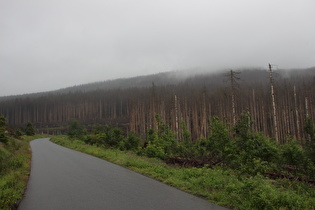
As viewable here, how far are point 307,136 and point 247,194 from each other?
4346 mm

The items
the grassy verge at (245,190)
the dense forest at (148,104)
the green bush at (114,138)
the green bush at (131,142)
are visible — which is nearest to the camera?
the grassy verge at (245,190)

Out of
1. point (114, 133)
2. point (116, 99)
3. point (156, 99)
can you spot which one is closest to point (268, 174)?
point (114, 133)

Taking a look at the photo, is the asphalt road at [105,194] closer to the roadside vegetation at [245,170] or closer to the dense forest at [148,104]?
the roadside vegetation at [245,170]

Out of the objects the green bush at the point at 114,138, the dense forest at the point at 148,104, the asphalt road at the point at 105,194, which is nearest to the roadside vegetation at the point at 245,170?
the asphalt road at the point at 105,194

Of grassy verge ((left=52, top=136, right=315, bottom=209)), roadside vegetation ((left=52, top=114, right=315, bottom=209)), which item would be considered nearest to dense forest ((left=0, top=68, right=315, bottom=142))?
roadside vegetation ((left=52, top=114, right=315, bottom=209))

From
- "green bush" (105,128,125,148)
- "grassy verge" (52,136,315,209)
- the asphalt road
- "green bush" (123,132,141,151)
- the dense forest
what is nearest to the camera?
"grassy verge" (52,136,315,209)

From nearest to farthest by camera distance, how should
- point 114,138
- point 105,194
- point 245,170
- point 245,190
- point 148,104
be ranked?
point 245,190 < point 105,194 < point 245,170 < point 114,138 < point 148,104

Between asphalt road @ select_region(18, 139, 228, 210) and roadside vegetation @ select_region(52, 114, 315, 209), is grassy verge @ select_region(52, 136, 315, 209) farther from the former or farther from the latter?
asphalt road @ select_region(18, 139, 228, 210)

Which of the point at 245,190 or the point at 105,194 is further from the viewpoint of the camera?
the point at 105,194

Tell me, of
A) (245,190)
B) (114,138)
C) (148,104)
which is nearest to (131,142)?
(114,138)

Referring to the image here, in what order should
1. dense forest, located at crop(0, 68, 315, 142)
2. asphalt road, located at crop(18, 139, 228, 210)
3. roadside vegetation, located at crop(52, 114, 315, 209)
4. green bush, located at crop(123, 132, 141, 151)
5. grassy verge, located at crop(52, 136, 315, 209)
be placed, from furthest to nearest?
dense forest, located at crop(0, 68, 315, 142), green bush, located at crop(123, 132, 141, 151), asphalt road, located at crop(18, 139, 228, 210), roadside vegetation, located at crop(52, 114, 315, 209), grassy verge, located at crop(52, 136, 315, 209)

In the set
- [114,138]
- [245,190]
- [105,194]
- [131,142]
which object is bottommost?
[131,142]

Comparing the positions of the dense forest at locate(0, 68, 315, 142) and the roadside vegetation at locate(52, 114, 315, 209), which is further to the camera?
the dense forest at locate(0, 68, 315, 142)

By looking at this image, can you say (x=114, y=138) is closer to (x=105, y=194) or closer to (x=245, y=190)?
(x=105, y=194)
